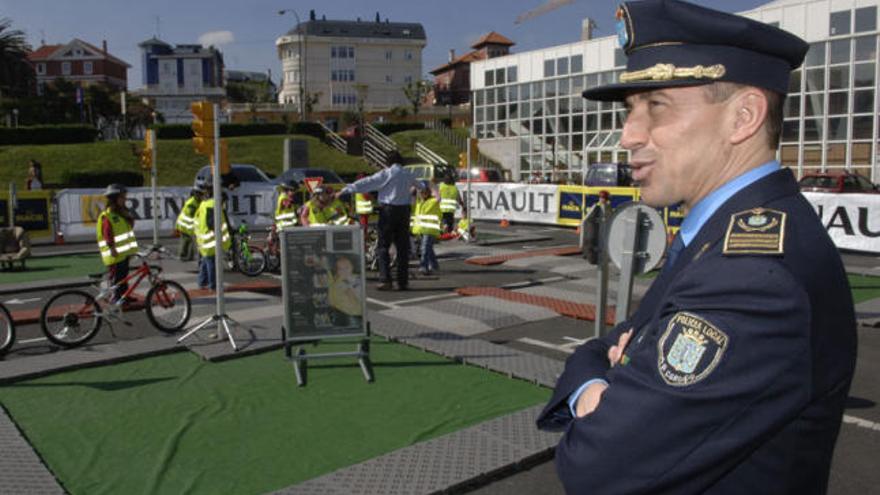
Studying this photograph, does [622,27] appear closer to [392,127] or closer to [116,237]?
[116,237]

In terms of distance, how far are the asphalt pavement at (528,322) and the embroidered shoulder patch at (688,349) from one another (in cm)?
366

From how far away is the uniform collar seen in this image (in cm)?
150

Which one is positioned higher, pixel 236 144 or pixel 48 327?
pixel 236 144

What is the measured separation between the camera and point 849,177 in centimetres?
2278

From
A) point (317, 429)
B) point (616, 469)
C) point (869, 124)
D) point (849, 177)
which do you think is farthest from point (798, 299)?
point (869, 124)

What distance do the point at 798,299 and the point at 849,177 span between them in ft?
82.4

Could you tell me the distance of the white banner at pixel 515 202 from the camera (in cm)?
2505

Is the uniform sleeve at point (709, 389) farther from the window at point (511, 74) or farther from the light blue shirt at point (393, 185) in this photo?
the window at point (511, 74)

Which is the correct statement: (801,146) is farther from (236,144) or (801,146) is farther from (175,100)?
(175,100)

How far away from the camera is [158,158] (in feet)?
153

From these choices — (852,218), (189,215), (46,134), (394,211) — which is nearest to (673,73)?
(394,211)

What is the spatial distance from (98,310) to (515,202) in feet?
62.0

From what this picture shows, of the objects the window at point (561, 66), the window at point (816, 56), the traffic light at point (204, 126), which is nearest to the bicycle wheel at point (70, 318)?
the traffic light at point (204, 126)

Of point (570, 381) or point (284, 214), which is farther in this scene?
point (284, 214)
